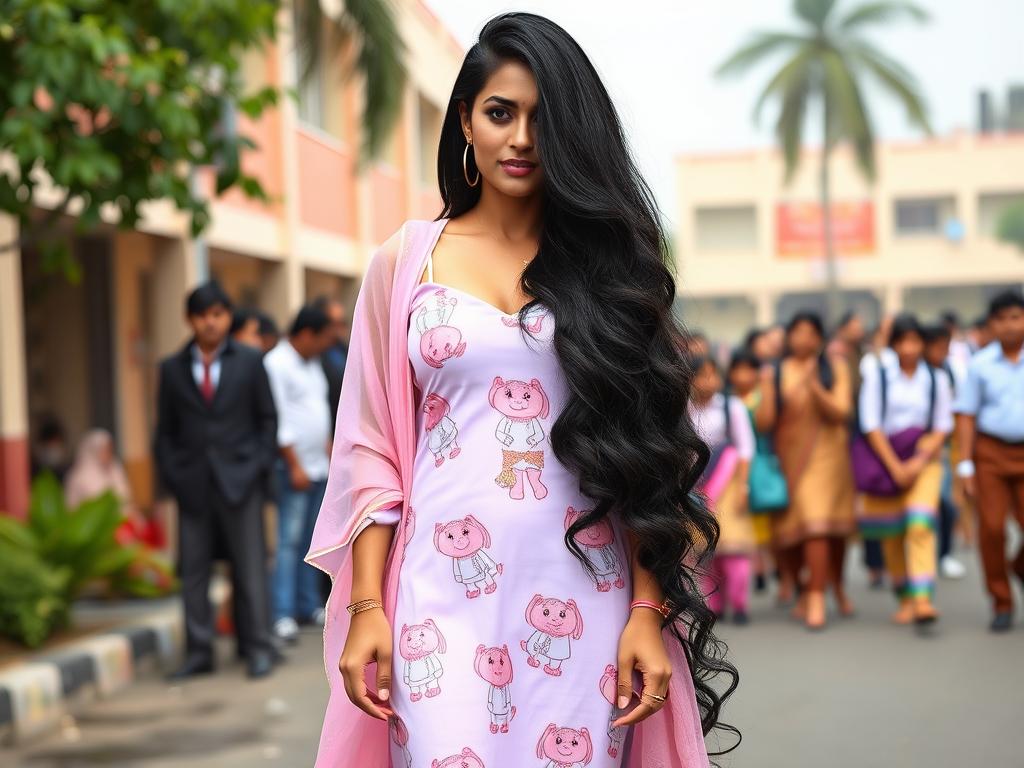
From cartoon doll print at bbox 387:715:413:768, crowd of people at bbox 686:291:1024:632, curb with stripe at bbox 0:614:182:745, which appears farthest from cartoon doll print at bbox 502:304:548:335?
crowd of people at bbox 686:291:1024:632

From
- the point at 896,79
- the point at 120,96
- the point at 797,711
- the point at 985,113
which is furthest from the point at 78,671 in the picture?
the point at 985,113

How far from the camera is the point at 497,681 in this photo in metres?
2.62

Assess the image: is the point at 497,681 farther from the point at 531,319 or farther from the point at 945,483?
the point at 945,483

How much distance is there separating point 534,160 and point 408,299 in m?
0.33

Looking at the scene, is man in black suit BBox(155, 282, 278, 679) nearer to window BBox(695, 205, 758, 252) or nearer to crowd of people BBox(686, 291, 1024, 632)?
crowd of people BBox(686, 291, 1024, 632)

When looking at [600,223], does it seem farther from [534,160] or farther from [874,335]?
[874,335]

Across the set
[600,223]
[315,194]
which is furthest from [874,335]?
[600,223]

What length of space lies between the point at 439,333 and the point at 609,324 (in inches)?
11.7

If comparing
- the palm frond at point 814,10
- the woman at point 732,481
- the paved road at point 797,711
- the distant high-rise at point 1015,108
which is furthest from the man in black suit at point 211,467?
the distant high-rise at point 1015,108

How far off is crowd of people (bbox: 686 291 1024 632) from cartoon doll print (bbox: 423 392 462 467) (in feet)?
19.7

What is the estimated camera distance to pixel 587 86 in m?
2.70

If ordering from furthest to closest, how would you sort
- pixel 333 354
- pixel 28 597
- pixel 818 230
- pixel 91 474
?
pixel 818 230 → pixel 91 474 → pixel 333 354 → pixel 28 597

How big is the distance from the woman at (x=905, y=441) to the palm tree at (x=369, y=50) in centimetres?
533

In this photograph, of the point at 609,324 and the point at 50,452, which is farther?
the point at 50,452
